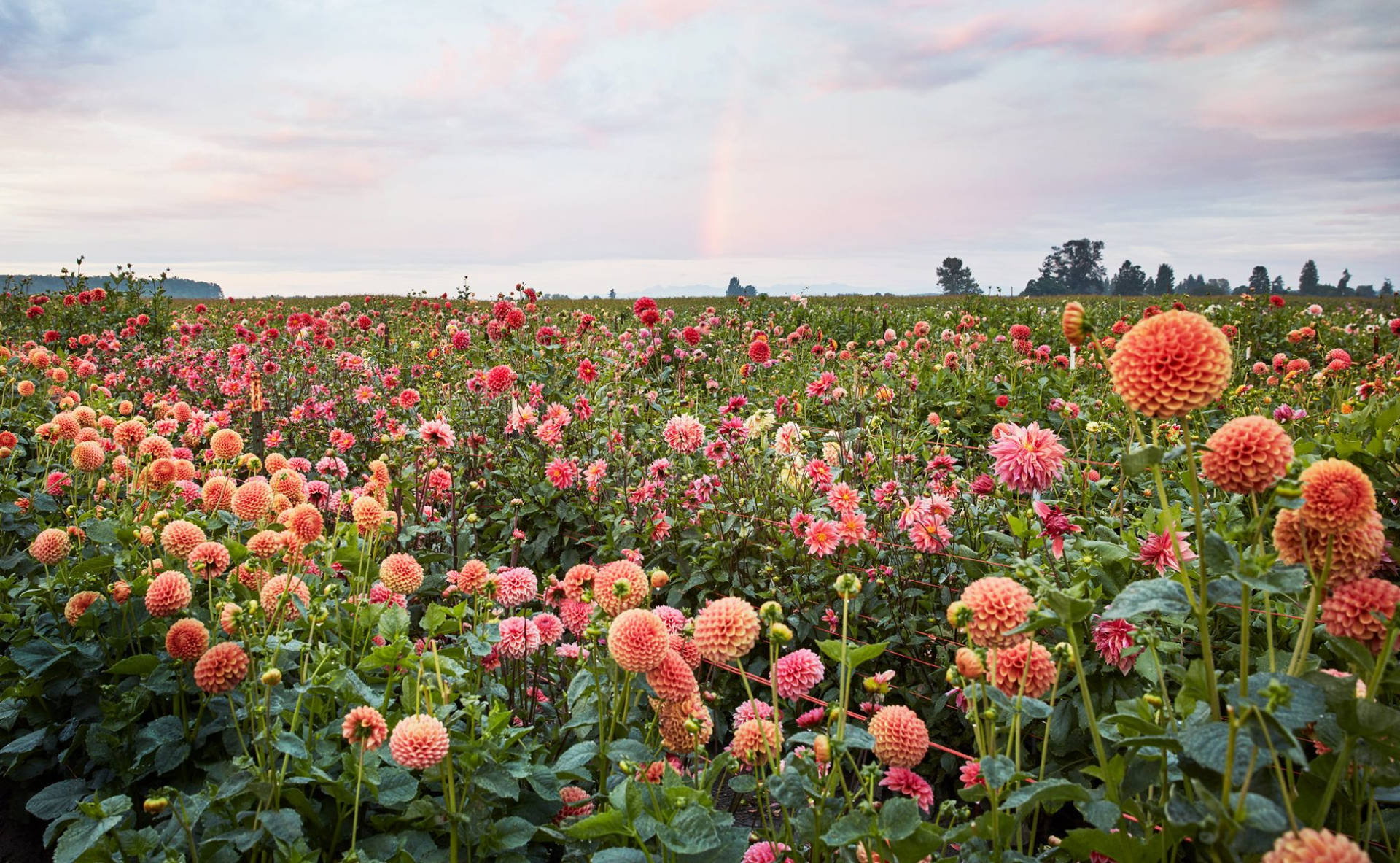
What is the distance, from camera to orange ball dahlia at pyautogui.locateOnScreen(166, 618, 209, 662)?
1632 mm

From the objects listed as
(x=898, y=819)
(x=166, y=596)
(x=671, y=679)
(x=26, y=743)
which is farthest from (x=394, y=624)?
(x=898, y=819)

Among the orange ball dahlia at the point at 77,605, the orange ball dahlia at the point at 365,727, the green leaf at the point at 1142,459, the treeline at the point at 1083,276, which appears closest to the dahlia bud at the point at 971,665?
the green leaf at the point at 1142,459

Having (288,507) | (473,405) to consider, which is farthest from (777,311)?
(288,507)

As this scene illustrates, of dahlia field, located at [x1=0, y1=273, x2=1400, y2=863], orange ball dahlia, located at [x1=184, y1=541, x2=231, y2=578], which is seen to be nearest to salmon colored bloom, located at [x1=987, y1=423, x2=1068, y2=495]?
dahlia field, located at [x1=0, y1=273, x2=1400, y2=863]

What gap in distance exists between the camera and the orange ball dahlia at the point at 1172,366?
39.7 inches

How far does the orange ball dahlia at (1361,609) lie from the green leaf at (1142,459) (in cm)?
30

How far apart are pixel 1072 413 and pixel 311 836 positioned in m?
3.35

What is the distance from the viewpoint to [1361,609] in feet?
3.29

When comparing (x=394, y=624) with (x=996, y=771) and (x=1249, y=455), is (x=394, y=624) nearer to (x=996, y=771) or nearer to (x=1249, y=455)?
(x=996, y=771)

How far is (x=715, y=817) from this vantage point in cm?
123

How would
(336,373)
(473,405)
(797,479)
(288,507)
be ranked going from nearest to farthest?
(288,507) → (797,479) → (473,405) → (336,373)

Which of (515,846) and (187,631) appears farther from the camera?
(187,631)

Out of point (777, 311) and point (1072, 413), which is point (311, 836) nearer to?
point (1072, 413)

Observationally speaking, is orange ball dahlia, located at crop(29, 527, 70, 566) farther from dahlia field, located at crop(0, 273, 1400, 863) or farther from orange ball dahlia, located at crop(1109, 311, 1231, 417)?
orange ball dahlia, located at crop(1109, 311, 1231, 417)
